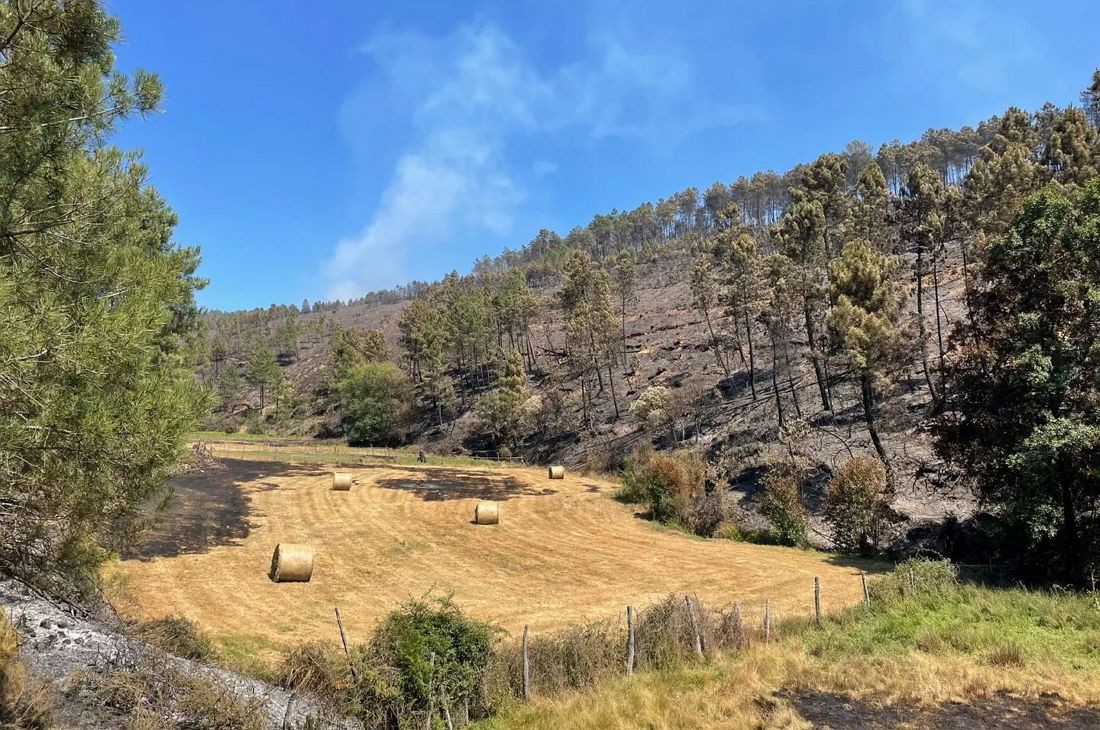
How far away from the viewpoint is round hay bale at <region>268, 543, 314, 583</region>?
776 inches

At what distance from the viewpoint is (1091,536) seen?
60.8 feet

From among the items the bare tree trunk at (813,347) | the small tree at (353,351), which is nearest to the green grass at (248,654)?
the bare tree trunk at (813,347)

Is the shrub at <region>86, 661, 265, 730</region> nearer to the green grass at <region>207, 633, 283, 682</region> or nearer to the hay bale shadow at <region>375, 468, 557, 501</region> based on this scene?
the green grass at <region>207, 633, 283, 682</region>

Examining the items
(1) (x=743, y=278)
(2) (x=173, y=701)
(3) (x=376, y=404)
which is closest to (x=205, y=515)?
(2) (x=173, y=701)

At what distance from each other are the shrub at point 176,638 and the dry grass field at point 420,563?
1763 millimetres

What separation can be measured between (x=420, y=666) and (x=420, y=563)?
503 inches

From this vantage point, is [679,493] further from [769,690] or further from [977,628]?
[769,690]

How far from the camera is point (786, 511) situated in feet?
97.8

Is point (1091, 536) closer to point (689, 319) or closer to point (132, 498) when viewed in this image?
point (132, 498)

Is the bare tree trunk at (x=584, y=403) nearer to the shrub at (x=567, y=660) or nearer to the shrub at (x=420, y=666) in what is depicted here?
the shrub at (x=567, y=660)

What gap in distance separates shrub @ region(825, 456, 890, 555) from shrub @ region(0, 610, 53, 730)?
28.6 meters

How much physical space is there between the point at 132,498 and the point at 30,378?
2862 mm

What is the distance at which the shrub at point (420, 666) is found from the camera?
35.7 feet

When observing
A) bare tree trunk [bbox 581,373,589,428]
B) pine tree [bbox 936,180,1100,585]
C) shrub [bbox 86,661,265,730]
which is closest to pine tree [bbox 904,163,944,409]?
pine tree [bbox 936,180,1100,585]
